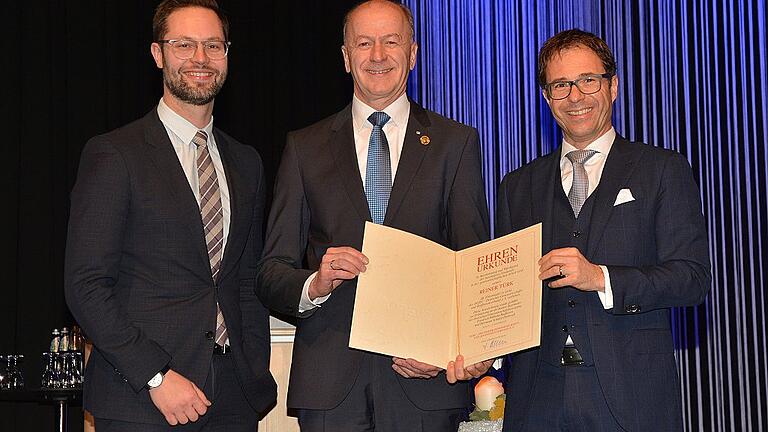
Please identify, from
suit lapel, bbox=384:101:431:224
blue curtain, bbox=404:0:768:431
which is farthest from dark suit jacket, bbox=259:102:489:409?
blue curtain, bbox=404:0:768:431

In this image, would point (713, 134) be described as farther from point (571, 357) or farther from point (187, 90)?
point (187, 90)

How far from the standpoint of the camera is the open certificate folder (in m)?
2.66

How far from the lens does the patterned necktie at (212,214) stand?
9.84 ft

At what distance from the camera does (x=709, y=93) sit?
6.17m

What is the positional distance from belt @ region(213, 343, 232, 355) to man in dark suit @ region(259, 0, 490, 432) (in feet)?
0.71

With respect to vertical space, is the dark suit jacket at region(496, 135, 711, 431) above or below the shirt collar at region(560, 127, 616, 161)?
below

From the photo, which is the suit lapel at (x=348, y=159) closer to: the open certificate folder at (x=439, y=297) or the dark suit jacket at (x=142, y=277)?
the open certificate folder at (x=439, y=297)

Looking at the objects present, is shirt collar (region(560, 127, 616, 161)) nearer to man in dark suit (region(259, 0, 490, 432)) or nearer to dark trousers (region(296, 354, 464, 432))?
man in dark suit (region(259, 0, 490, 432))

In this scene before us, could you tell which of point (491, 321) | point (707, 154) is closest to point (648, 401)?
point (491, 321)

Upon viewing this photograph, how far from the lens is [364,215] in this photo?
2844 millimetres

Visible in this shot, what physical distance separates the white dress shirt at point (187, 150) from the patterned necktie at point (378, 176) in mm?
472

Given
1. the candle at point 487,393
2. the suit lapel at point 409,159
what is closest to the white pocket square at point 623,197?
the suit lapel at point 409,159

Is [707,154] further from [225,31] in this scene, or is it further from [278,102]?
[225,31]

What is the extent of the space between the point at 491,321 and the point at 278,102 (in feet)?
15.8
